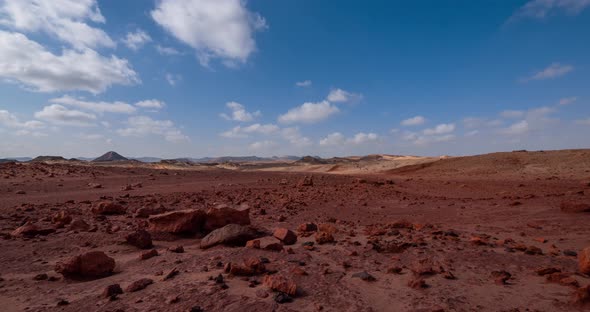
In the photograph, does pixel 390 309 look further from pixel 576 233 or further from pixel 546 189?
pixel 546 189

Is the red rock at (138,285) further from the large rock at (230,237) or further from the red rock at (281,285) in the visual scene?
the large rock at (230,237)

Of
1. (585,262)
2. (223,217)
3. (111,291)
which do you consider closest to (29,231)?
(223,217)

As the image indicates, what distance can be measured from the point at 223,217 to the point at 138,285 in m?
3.42

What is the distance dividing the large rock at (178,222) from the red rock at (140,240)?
757 millimetres

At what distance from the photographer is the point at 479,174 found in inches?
950

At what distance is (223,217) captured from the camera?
7.61 m

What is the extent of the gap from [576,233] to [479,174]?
18604 millimetres

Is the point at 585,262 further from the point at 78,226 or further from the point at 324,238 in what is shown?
the point at 78,226

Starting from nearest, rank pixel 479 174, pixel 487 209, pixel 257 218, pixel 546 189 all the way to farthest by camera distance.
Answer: pixel 257 218 → pixel 487 209 → pixel 546 189 → pixel 479 174

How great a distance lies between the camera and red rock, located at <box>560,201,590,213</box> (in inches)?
348

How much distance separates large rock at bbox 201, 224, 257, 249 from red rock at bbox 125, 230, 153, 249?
1090 millimetres

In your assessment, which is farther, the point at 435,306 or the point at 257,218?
the point at 257,218

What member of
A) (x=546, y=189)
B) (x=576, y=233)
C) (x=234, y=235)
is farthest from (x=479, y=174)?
(x=234, y=235)

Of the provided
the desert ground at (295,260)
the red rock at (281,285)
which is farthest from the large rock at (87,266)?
the red rock at (281,285)
